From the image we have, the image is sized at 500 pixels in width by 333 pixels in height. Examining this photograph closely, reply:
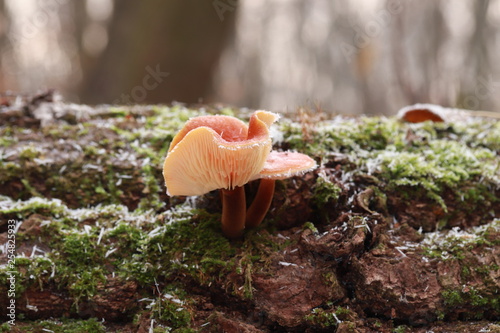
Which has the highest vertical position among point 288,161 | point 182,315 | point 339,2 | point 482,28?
point 339,2

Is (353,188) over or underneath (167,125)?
underneath

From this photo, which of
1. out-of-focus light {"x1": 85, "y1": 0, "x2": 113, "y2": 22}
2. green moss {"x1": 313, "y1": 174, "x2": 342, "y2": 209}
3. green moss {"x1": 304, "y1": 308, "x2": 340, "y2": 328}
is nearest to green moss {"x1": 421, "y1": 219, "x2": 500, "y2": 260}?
green moss {"x1": 313, "y1": 174, "x2": 342, "y2": 209}

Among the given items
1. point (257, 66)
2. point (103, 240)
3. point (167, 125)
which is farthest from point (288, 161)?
point (257, 66)

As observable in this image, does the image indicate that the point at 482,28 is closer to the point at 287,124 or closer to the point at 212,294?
the point at 287,124

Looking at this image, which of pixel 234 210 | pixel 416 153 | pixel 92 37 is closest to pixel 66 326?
pixel 234 210

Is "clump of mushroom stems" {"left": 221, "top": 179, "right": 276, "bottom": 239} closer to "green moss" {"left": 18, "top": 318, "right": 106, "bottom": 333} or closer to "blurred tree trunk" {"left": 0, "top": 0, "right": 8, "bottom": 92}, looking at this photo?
"green moss" {"left": 18, "top": 318, "right": 106, "bottom": 333}

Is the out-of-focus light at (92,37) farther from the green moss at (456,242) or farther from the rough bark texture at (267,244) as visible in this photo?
the green moss at (456,242)

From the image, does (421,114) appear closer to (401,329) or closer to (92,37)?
(401,329)
